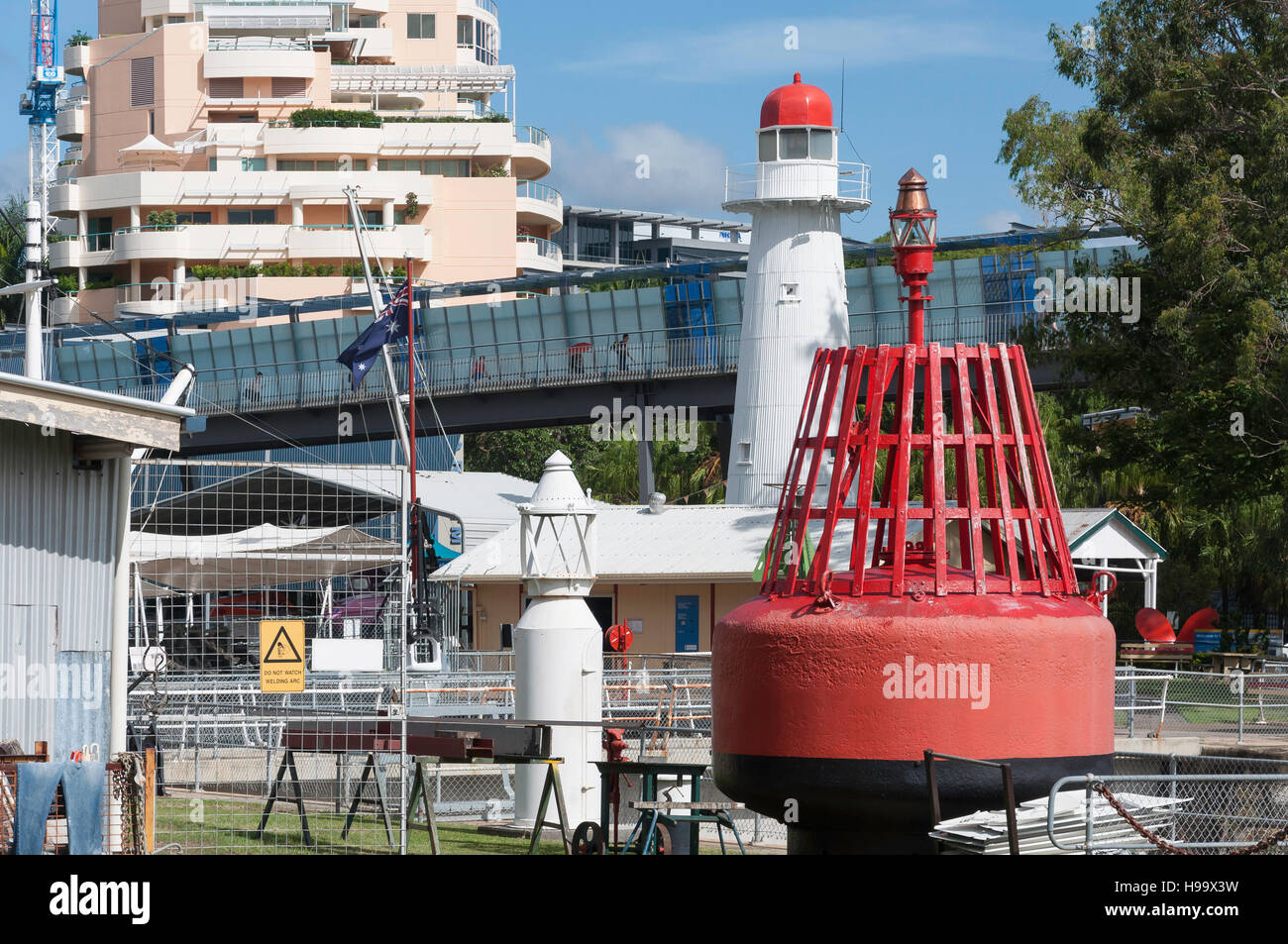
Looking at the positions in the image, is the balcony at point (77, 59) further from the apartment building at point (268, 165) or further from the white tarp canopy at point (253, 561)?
the white tarp canopy at point (253, 561)

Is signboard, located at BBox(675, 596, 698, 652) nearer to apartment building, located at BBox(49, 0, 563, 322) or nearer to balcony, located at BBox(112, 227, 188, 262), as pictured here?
apartment building, located at BBox(49, 0, 563, 322)

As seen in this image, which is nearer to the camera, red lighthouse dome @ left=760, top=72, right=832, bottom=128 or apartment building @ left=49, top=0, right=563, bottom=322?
red lighthouse dome @ left=760, top=72, right=832, bottom=128

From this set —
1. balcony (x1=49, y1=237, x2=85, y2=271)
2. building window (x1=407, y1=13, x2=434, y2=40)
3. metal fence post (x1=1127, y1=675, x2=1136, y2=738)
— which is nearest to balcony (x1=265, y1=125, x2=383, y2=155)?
balcony (x1=49, y1=237, x2=85, y2=271)

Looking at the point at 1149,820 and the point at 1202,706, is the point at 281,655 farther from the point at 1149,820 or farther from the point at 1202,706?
the point at 1202,706

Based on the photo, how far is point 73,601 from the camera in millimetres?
12133

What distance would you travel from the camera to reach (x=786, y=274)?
4438 centimetres

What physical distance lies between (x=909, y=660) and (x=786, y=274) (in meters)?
32.6

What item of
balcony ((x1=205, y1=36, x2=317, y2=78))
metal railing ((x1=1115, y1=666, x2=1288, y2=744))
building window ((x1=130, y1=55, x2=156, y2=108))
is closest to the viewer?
metal railing ((x1=1115, y1=666, x2=1288, y2=744))

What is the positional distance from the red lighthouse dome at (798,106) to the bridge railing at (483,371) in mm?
10135

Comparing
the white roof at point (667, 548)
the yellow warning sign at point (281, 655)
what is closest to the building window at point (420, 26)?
the white roof at point (667, 548)

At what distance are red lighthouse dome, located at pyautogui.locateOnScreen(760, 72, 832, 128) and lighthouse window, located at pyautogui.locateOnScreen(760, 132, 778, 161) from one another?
15.3 inches

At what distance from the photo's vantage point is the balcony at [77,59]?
337ft

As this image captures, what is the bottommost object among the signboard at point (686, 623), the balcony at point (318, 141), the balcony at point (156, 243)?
the signboard at point (686, 623)

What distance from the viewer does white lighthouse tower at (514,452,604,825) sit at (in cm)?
1788
